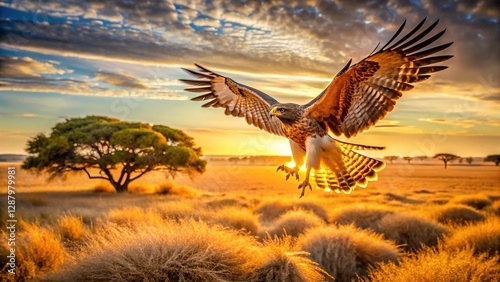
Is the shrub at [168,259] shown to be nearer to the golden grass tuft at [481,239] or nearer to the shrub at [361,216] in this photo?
the golden grass tuft at [481,239]

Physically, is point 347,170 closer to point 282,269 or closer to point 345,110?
point 345,110

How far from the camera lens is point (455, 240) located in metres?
11.3

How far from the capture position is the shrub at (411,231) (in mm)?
12559

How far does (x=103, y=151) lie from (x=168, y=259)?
2635 cm

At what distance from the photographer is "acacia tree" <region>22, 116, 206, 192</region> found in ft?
94.0

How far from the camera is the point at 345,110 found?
492cm

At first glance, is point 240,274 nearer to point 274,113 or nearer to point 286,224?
point 274,113

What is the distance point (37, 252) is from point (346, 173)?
624cm

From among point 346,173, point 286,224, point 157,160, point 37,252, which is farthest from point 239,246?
point 157,160

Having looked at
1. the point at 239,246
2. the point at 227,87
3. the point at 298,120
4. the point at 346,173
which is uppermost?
the point at 227,87

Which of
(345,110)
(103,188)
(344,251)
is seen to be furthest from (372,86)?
(103,188)

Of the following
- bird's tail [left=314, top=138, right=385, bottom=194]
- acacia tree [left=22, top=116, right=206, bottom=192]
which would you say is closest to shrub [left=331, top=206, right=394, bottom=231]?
bird's tail [left=314, top=138, right=385, bottom=194]

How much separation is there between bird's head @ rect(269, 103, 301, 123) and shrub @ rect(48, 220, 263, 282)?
2.48 meters

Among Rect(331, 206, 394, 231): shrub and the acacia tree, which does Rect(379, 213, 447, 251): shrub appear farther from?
the acacia tree
